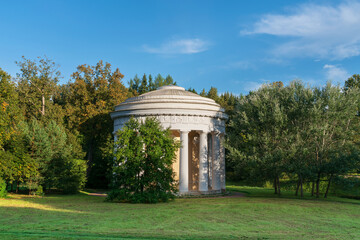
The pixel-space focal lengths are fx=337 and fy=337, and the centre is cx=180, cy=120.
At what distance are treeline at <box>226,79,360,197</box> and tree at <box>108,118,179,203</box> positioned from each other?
6743 mm

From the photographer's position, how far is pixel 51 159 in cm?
3434

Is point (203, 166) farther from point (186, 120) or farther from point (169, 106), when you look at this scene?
point (169, 106)

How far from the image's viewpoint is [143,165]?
27.0 m

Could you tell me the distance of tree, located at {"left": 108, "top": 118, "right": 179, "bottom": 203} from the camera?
88.0ft

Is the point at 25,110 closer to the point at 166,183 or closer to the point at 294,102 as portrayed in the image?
the point at 166,183

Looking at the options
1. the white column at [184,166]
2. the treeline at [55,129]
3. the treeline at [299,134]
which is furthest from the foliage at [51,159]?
the treeline at [299,134]

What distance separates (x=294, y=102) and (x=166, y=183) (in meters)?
13.8

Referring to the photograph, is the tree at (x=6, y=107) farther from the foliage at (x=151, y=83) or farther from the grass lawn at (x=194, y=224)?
the foliage at (x=151, y=83)

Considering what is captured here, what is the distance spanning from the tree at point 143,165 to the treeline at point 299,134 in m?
6.74

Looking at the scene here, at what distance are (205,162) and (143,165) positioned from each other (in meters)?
9.24

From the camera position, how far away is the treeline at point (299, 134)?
28.9 metres

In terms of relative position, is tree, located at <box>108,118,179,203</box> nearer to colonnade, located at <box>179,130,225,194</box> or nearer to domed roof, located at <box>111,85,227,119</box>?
colonnade, located at <box>179,130,225,194</box>

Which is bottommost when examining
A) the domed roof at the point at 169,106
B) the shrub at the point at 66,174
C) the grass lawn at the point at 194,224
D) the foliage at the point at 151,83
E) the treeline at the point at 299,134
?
the grass lawn at the point at 194,224

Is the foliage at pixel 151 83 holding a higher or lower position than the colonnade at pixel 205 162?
higher
